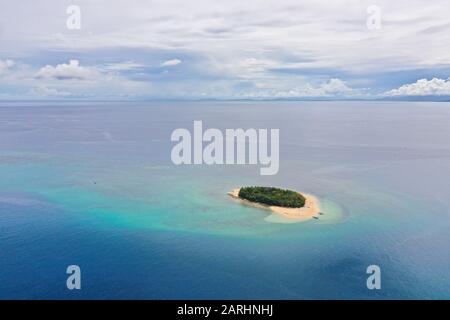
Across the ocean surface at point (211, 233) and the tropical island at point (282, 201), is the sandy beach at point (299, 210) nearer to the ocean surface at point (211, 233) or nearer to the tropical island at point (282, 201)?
the tropical island at point (282, 201)

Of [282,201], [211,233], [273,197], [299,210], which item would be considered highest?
[273,197]

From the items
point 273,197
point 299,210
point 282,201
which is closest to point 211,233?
point 282,201

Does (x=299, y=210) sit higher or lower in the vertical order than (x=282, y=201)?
lower

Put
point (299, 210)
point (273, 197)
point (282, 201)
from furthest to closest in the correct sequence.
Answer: point (273, 197), point (282, 201), point (299, 210)

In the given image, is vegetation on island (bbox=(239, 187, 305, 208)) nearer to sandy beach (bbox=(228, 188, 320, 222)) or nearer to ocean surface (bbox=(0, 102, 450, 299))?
sandy beach (bbox=(228, 188, 320, 222))

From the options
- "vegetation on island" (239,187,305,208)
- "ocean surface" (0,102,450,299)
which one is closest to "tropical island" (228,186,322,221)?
"vegetation on island" (239,187,305,208)

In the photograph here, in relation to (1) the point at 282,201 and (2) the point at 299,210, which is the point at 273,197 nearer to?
(1) the point at 282,201

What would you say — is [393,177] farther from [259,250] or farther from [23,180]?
[23,180]
